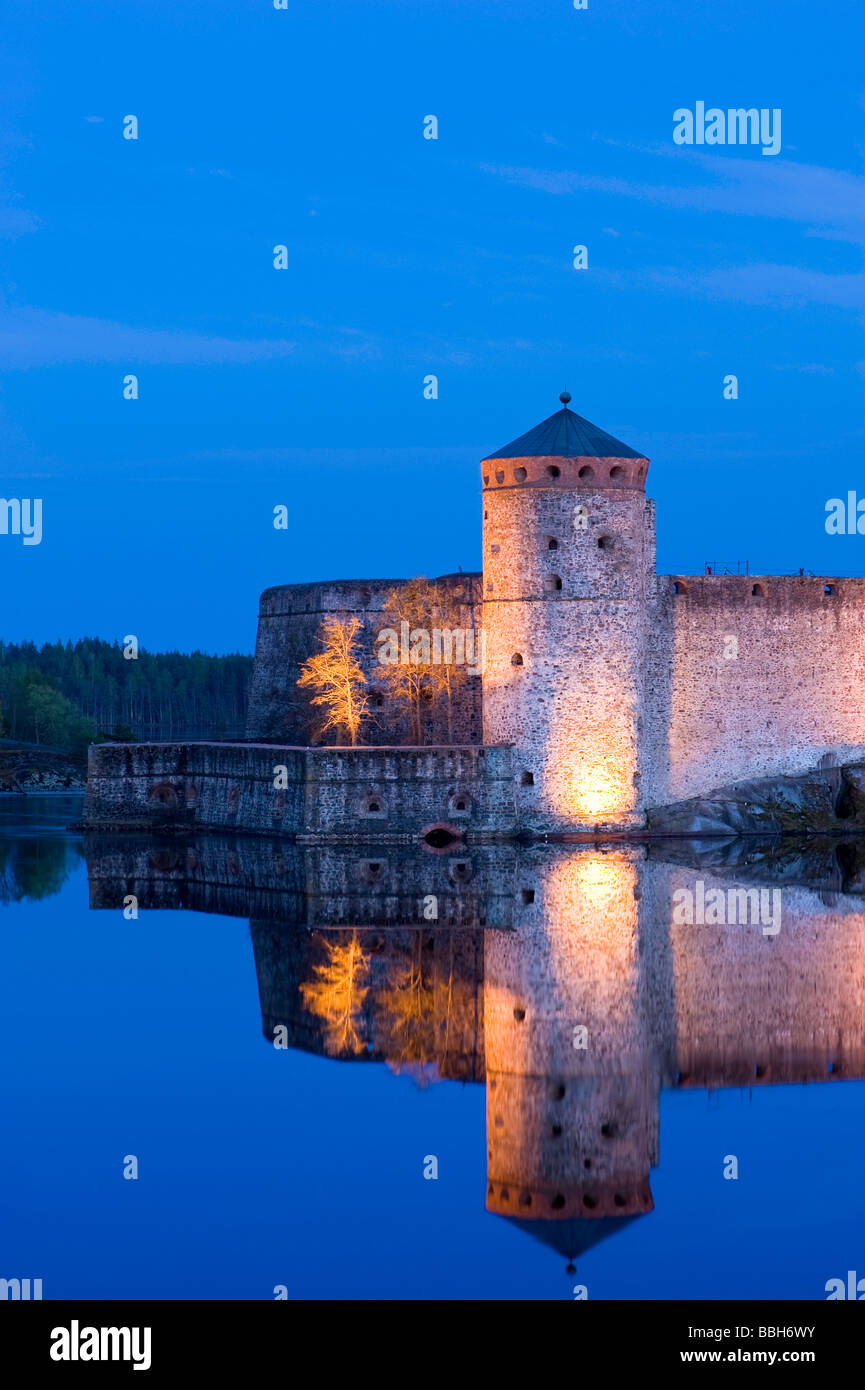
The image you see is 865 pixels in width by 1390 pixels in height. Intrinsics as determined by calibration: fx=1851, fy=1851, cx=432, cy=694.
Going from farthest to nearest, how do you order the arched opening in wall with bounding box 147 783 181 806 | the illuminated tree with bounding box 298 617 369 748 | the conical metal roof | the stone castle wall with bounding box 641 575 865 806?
the illuminated tree with bounding box 298 617 369 748 → the arched opening in wall with bounding box 147 783 181 806 → the stone castle wall with bounding box 641 575 865 806 → the conical metal roof

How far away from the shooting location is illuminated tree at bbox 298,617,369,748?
35281 mm

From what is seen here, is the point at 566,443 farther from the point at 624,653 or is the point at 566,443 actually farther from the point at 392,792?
the point at 392,792

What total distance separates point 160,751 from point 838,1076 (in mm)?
22138

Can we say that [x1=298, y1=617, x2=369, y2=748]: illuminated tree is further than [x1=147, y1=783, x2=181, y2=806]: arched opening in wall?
Yes

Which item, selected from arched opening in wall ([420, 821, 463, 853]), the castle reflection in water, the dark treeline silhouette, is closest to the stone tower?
arched opening in wall ([420, 821, 463, 853])

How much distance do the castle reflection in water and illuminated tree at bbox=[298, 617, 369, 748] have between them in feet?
24.4

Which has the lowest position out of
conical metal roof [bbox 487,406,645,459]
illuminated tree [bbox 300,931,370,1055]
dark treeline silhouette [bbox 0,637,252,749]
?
illuminated tree [bbox 300,931,370,1055]

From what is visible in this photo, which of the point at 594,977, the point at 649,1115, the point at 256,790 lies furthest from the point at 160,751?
the point at 649,1115

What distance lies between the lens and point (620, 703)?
30031 millimetres

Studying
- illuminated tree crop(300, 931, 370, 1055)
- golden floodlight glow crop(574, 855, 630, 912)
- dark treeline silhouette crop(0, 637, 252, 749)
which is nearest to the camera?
illuminated tree crop(300, 931, 370, 1055)

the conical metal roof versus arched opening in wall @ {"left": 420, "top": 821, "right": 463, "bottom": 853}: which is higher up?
the conical metal roof

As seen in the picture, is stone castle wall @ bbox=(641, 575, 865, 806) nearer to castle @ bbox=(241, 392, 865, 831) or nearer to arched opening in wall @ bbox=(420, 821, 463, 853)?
castle @ bbox=(241, 392, 865, 831)

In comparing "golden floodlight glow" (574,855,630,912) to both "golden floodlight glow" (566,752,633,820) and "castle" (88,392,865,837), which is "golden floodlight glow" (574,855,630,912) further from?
"castle" (88,392,865,837)
